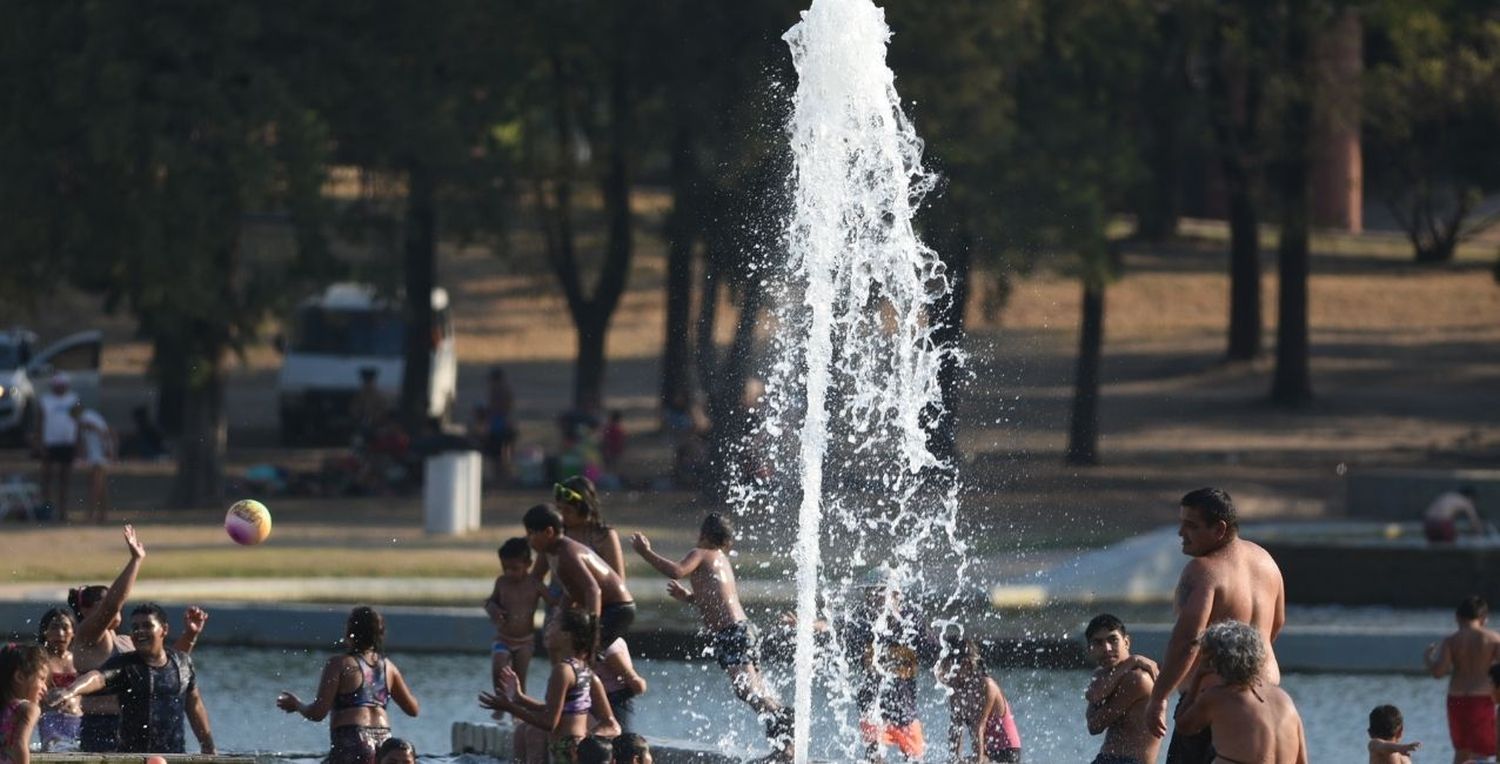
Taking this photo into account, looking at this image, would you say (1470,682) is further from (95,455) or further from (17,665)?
(95,455)

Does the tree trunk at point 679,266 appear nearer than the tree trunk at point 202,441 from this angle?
No

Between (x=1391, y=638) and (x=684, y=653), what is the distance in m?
4.97

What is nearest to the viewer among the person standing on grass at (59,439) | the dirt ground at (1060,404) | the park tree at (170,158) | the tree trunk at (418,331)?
the dirt ground at (1060,404)

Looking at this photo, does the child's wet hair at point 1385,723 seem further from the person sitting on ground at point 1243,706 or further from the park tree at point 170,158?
the park tree at point 170,158

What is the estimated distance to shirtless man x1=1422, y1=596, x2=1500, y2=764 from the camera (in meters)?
12.6

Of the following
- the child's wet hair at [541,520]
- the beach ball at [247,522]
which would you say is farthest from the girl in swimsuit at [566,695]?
the beach ball at [247,522]

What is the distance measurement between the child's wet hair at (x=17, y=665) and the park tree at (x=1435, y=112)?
95.8 feet

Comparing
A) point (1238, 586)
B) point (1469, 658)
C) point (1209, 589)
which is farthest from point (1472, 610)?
point (1209, 589)

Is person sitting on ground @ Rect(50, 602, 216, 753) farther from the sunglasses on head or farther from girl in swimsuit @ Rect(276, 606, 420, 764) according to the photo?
the sunglasses on head

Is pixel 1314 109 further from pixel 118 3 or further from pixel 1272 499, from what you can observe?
pixel 118 3

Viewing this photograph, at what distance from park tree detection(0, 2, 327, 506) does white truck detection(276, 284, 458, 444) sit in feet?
21.0

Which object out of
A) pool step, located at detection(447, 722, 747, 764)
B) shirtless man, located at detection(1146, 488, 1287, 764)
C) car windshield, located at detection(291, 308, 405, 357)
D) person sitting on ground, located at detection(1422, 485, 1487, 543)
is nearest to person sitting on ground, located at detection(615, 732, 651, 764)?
pool step, located at detection(447, 722, 747, 764)

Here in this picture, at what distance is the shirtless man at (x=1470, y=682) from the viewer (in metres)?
12.6

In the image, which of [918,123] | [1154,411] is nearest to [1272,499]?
[918,123]
